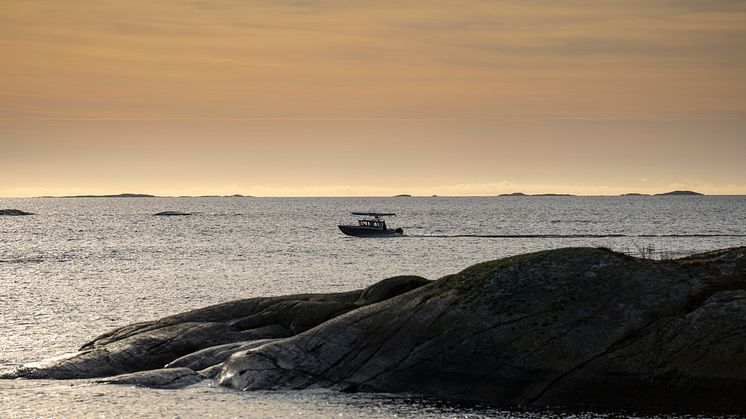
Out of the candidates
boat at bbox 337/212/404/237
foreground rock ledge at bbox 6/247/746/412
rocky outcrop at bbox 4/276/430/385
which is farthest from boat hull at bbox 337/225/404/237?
foreground rock ledge at bbox 6/247/746/412

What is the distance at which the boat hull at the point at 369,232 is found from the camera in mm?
155625

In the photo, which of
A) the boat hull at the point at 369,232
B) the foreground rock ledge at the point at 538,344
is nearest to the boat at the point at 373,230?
the boat hull at the point at 369,232

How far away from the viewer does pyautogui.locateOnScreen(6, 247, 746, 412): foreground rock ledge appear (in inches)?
1109

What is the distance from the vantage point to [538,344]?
29.6 metres

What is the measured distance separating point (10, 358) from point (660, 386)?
28.2 m

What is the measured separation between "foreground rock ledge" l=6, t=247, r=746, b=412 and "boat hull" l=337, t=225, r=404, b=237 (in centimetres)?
12022

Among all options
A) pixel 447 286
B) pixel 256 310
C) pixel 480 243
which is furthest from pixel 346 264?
pixel 447 286

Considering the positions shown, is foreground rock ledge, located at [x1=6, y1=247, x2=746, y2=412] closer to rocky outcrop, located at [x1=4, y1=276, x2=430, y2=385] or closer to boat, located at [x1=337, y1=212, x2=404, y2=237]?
rocky outcrop, located at [x1=4, y1=276, x2=430, y2=385]

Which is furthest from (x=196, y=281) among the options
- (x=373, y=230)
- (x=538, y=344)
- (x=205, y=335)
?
(x=373, y=230)

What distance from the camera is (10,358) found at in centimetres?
4153

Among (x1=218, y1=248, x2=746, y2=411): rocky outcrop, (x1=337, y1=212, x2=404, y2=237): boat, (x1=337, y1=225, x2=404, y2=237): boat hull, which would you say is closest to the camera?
(x1=218, y1=248, x2=746, y2=411): rocky outcrop

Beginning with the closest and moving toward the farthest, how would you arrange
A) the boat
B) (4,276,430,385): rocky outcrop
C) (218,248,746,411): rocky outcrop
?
(218,248,746,411): rocky outcrop → (4,276,430,385): rocky outcrop → the boat

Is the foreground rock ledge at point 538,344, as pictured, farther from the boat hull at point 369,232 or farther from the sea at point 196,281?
the boat hull at point 369,232

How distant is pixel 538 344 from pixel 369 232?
12765 centimetres
